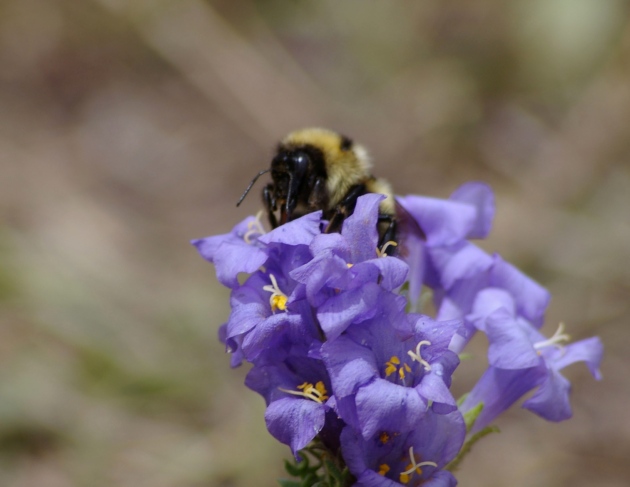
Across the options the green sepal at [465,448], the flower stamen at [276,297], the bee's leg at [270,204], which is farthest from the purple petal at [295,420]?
the bee's leg at [270,204]

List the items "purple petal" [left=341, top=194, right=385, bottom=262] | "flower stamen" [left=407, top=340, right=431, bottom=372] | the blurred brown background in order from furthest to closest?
the blurred brown background, "purple petal" [left=341, top=194, right=385, bottom=262], "flower stamen" [left=407, top=340, right=431, bottom=372]

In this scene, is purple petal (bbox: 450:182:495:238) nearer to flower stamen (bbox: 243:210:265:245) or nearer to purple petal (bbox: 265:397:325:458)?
flower stamen (bbox: 243:210:265:245)

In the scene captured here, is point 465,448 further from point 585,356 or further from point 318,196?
point 318,196

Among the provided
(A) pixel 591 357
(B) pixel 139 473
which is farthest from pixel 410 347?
(B) pixel 139 473

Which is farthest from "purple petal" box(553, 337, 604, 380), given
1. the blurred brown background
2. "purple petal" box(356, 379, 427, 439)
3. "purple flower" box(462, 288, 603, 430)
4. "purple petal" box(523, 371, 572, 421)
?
the blurred brown background

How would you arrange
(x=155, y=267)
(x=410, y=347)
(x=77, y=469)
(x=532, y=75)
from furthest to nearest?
(x=532, y=75) → (x=155, y=267) → (x=77, y=469) → (x=410, y=347)

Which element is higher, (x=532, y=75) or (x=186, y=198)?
(x=186, y=198)

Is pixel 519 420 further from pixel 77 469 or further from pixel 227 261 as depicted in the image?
pixel 227 261
